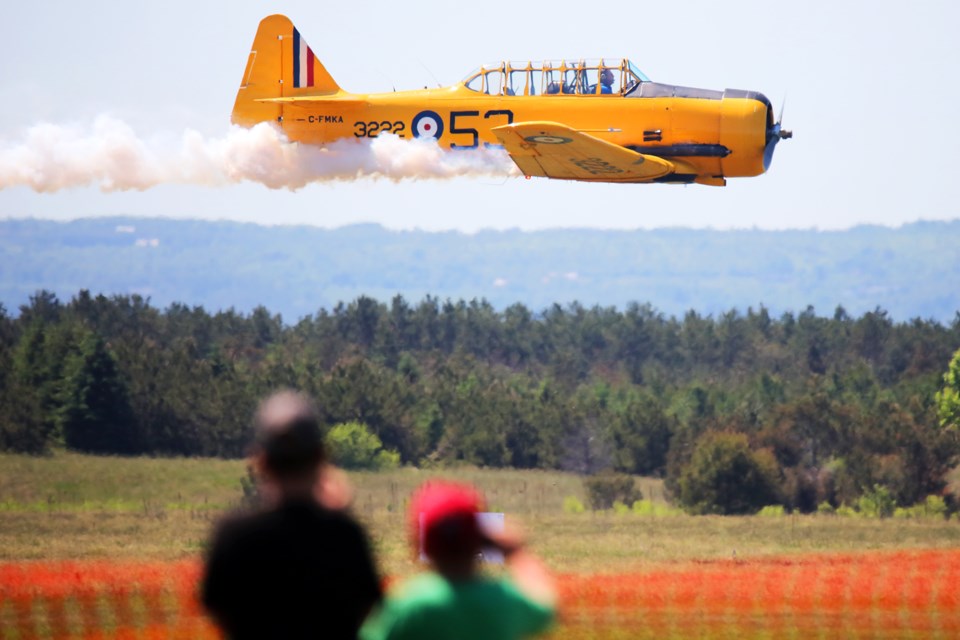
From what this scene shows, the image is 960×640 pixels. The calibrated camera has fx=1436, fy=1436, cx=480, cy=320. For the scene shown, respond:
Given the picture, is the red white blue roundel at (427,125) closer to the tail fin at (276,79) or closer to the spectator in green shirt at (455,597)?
the tail fin at (276,79)

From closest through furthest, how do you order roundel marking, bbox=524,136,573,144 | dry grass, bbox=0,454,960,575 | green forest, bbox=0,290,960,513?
1. roundel marking, bbox=524,136,573,144
2. dry grass, bbox=0,454,960,575
3. green forest, bbox=0,290,960,513

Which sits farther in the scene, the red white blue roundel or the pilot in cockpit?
the red white blue roundel

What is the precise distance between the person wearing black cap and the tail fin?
2150 centimetres

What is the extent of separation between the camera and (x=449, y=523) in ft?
15.2

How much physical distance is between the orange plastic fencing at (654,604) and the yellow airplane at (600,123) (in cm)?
691

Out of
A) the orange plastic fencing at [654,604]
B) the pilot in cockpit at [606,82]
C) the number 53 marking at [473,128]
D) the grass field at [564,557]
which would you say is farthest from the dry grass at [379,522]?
the pilot in cockpit at [606,82]

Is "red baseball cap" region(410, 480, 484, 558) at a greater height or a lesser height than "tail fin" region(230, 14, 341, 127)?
lesser

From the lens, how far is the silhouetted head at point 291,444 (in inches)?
176

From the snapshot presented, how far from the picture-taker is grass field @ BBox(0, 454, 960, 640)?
13.1m

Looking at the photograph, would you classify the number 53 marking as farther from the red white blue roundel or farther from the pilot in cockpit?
the pilot in cockpit

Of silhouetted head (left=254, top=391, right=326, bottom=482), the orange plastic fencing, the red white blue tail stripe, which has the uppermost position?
the red white blue tail stripe

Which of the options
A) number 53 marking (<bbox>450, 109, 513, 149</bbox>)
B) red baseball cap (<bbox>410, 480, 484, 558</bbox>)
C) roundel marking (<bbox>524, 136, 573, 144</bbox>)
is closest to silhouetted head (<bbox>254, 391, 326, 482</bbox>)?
red baseball cap (<bbox>410, 480, 484, 558</bbox>)

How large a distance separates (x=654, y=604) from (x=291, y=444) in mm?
10146

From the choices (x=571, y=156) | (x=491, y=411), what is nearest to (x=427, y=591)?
(x=571, y=156)
